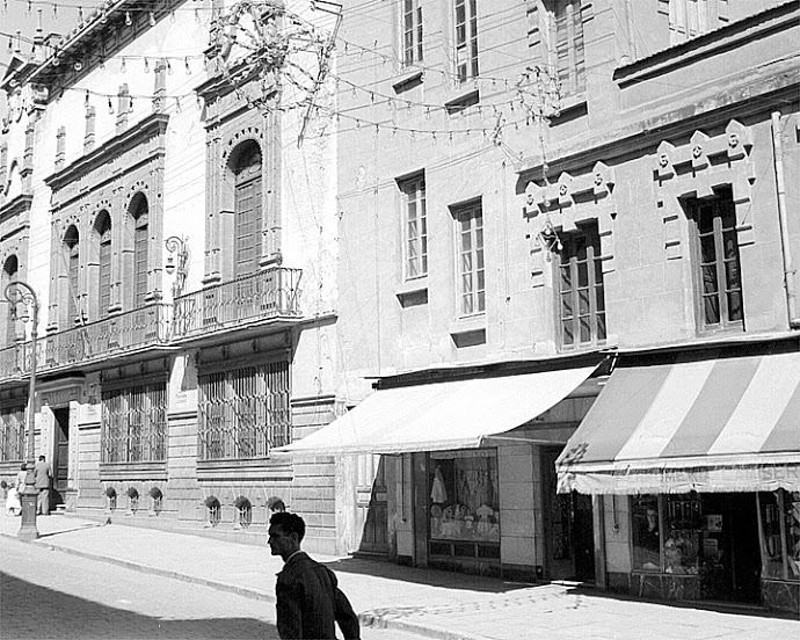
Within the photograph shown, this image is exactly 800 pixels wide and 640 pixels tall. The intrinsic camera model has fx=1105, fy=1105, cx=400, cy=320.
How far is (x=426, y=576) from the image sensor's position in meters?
16.5

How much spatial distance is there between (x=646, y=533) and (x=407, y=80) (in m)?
8.60

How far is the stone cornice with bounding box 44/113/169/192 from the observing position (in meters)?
26.2

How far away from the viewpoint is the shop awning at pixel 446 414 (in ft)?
44.1

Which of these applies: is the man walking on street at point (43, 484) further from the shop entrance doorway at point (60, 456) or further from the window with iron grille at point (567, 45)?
the window with iron grille at point (567, 45)

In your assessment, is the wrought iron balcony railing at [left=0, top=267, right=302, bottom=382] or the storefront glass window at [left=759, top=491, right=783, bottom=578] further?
the wrought iron balcony railing at [left=0, top=267, right=302, bottom=382]

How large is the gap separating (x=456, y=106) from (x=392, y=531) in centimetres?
701

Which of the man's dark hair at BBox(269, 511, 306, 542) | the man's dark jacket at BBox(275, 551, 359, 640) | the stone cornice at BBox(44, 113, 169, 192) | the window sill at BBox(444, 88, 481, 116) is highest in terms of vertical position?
the stone cornice at BBox(44, 113, 169, 192)

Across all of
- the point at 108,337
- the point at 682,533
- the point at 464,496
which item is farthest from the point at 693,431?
the point at 108,337

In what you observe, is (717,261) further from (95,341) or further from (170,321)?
(95,341)

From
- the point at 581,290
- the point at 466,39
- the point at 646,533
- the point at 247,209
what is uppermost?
the point at 466,39

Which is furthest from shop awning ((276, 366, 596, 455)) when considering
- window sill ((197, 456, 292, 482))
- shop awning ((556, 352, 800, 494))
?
window sill ((197, 456, 292, 482))

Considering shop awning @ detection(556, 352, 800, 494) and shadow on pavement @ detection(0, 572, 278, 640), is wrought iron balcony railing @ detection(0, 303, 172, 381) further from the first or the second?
shop awning @ detection(556, 352, 800, 494)

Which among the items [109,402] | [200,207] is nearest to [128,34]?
[200,207]

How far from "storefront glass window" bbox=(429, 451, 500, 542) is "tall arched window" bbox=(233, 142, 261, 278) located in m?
7.36
